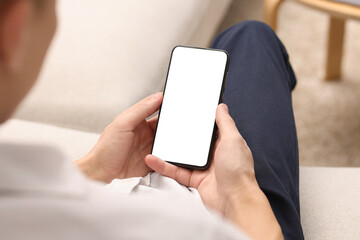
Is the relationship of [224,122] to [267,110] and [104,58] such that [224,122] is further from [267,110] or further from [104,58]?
[104,58]

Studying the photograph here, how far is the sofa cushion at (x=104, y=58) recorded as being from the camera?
1.00m

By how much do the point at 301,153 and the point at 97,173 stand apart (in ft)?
2.47

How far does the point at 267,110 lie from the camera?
82 centimetres

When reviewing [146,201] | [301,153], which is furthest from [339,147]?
[146,201]

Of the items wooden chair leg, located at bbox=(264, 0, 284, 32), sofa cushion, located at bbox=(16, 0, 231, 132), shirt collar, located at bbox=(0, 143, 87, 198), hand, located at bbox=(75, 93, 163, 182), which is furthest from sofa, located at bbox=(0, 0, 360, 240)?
shirt collar, located at bbox=(0, 143, 87, 198)

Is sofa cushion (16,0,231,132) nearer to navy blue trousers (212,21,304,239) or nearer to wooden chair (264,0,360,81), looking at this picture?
navy blue trousers (212,21,304,239)

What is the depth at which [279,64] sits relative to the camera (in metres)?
0.93

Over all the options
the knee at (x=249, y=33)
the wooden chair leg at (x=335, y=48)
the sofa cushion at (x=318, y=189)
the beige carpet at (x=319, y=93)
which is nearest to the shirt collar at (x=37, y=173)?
the sofa cushion at (x=318, y=189)

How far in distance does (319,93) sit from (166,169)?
34.2 inches

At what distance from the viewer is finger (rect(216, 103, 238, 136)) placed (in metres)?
0.73

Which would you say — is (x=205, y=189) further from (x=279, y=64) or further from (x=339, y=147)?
(x=339, y=147)

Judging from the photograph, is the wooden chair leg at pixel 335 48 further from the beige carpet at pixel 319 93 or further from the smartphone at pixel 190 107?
the smartphone at pixel 190 107

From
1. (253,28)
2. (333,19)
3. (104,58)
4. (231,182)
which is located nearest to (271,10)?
(333,19)

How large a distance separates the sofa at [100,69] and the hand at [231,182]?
183mm
